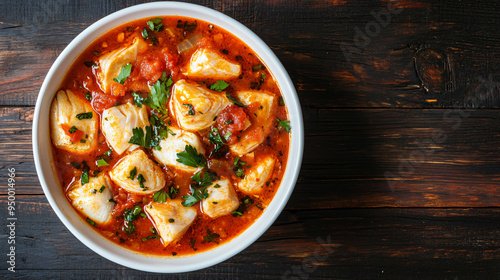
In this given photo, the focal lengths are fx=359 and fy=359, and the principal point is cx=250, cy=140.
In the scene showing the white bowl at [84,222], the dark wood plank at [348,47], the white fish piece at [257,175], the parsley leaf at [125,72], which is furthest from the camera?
the dark wood plank at [348,47]

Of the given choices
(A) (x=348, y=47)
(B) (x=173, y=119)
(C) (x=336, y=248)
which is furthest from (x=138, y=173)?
(A) (x=348, y=47)

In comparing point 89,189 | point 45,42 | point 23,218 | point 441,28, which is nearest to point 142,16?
point 45,42

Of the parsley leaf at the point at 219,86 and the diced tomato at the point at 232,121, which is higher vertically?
the parsley leaf at the point at 219,86

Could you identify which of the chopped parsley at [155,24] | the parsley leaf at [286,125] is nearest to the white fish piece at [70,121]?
the chopped parsley at [155,24]

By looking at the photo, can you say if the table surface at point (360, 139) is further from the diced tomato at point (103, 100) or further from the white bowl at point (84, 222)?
the diced tomato at point (103, 100)

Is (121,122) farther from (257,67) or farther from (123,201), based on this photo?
(257,67)
